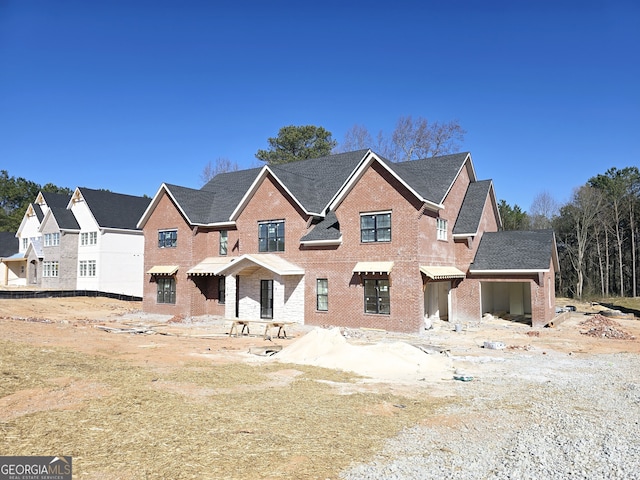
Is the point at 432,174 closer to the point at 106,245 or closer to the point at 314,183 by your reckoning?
the point at 314,183

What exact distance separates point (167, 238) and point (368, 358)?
22111 mm

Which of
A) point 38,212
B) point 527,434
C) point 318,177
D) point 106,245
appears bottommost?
point 527,434

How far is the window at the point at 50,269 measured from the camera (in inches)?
1886

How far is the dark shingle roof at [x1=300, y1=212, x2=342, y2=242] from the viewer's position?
2606 centimetres

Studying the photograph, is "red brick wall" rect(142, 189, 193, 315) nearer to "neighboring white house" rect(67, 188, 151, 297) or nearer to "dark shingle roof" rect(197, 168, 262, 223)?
"dark shingle roof" rect(197, 168, 262, 223)

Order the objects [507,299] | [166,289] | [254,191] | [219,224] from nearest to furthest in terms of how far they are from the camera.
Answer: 1. [254,191]
2. [219,224]
3. [507,299]
4. [166,289]

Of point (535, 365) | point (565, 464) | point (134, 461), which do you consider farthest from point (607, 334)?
point (134, 461)

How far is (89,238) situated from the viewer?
151ft

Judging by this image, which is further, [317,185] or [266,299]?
[317,185]

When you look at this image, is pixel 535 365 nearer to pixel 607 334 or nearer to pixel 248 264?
pixel 607 334

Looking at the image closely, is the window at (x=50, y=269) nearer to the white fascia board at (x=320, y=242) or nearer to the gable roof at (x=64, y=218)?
the gable roof at (x=64, y=218)

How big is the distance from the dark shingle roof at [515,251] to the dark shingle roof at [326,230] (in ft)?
27.9

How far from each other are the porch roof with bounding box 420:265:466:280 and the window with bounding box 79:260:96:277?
115 feet

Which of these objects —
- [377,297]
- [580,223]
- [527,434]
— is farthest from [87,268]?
[580,223]
